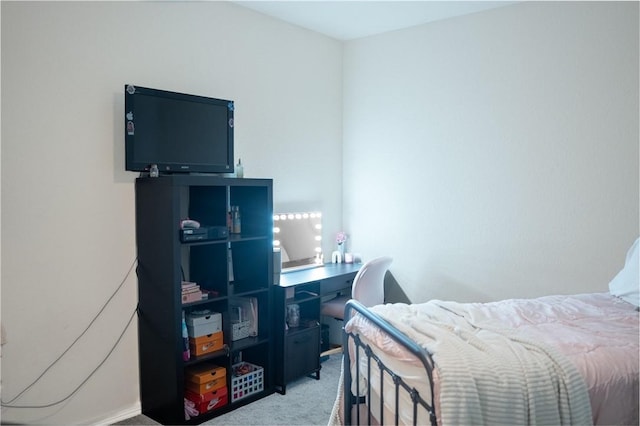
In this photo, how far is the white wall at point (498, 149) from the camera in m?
3.10

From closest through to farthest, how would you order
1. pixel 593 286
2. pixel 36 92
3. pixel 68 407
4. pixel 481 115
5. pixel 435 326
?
pixel 435 326 → pixel 36 92 → pixel 68 407 → pixel 593 286 → pixel 481 115

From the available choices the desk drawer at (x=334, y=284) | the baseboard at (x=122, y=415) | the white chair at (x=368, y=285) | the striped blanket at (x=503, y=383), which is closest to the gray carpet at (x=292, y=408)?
the baseboard at (x=122, y=415)

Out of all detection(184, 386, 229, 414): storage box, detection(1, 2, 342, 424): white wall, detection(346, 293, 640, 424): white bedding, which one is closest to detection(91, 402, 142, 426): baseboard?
detection(1, 2, 342, 424): white wall

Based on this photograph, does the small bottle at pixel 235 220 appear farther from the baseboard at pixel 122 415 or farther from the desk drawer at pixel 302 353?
the baseboard at pixel 122 415

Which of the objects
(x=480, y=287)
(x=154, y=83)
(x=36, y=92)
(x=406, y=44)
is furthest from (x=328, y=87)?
(x=36, y=92)

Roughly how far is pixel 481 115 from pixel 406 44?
2.80 feet

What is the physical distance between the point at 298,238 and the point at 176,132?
4.43ft

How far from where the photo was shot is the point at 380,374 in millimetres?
2047

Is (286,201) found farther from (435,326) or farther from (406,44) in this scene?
(435,326)

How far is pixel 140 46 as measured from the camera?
297 centimetres

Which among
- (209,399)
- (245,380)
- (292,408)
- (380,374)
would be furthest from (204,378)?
(380,374)

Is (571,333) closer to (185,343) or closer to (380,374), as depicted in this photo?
(380,374)

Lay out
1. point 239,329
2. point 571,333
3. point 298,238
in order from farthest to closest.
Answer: point 298,238
point 239,329
point 571,333

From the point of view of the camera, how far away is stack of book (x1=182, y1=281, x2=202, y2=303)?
2844 millimetres
